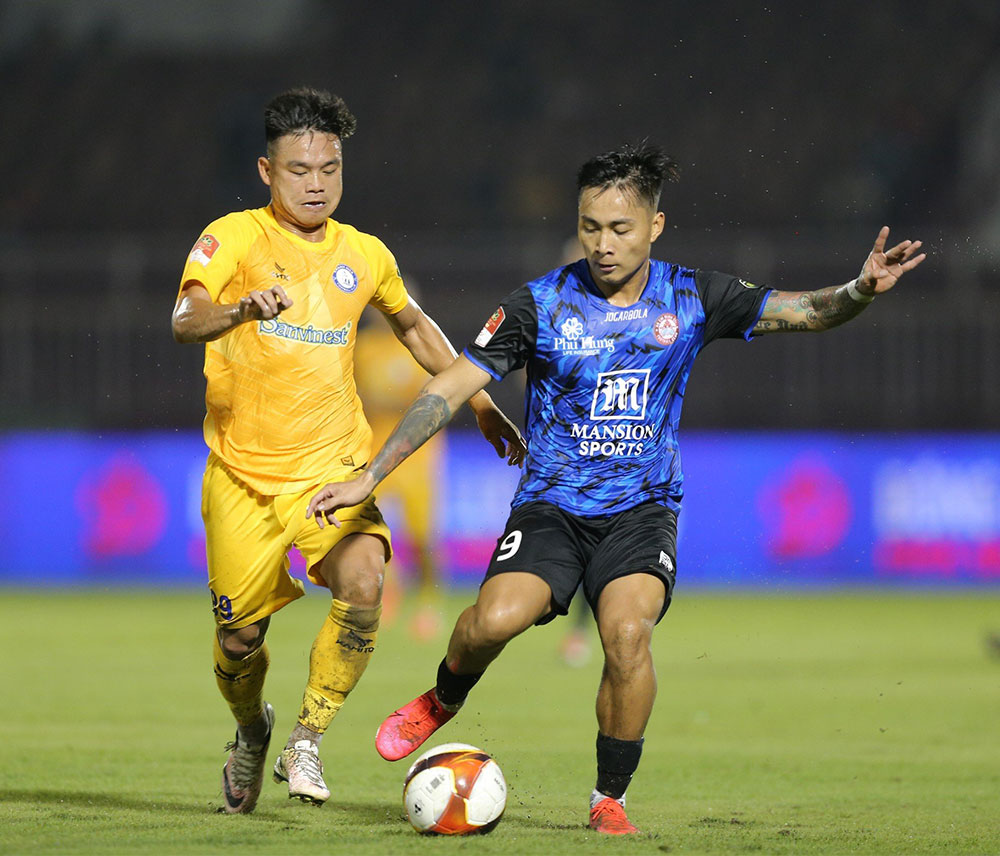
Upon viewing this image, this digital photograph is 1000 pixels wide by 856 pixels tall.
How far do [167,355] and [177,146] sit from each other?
725 cm

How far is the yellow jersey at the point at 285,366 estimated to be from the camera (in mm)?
5602

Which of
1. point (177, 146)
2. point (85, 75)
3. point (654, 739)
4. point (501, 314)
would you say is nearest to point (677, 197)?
point (177, 146)

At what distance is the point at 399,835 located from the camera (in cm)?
496

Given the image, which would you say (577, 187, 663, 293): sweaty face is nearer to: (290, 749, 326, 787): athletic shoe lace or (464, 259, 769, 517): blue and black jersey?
(464, 259, 769, 517): blue and black jersey

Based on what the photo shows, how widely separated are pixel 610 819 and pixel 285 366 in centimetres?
193

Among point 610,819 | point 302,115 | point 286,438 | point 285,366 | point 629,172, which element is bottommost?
point 610,819

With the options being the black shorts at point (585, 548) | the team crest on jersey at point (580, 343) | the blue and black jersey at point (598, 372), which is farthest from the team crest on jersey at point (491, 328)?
the black shorts at point (585, 548)

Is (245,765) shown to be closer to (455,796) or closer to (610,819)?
(455,796)

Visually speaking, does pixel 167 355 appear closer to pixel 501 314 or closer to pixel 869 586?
pixel 869 586

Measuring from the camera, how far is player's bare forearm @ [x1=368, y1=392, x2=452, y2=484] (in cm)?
510

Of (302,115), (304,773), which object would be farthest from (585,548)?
(302,115)

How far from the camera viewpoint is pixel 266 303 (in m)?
4.73

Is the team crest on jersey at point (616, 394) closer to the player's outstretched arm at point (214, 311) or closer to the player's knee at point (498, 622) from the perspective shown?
the player's knee at point (498, 622)

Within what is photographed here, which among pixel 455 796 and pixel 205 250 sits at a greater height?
pixel 205 250
